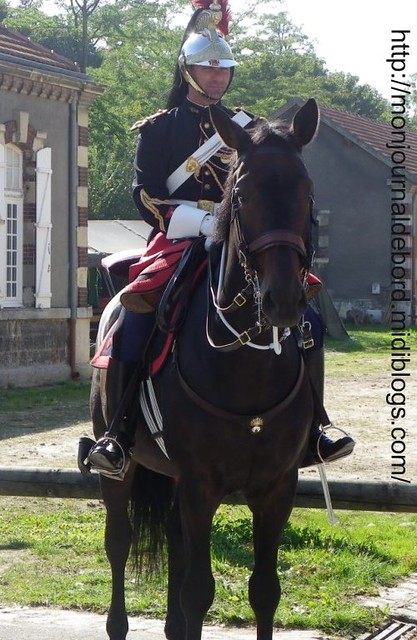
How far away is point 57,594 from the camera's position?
7.24m

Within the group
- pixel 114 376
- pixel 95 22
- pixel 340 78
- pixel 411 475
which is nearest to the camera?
pixel 114 376

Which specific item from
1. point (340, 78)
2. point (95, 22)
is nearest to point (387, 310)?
point (95, 22)

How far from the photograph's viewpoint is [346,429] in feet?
51.5

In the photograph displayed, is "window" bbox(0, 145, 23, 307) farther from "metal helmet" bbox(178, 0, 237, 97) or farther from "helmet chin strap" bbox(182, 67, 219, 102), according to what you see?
"helmet chin strap" bbox(182, 67, 219, 102)

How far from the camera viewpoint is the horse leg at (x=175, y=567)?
6270mm

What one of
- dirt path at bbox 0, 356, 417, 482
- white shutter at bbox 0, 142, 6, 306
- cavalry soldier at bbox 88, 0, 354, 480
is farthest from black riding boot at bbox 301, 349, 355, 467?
white shutter at bbox 0, 142, 6, 306

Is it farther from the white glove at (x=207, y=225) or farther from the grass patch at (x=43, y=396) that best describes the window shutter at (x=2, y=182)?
the white glove at (x=207, y=225)

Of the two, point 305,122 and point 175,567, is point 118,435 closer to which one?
point 175,567

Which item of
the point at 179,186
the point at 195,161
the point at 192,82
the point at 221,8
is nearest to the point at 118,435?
the point at 179,186

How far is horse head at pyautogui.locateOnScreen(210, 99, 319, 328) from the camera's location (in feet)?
14.9

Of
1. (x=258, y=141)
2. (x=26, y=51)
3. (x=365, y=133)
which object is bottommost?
(x=258, y=141)

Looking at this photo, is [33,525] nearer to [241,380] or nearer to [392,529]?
[392,529]

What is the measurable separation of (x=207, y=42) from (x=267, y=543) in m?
2.53

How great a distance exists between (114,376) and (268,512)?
120cm
